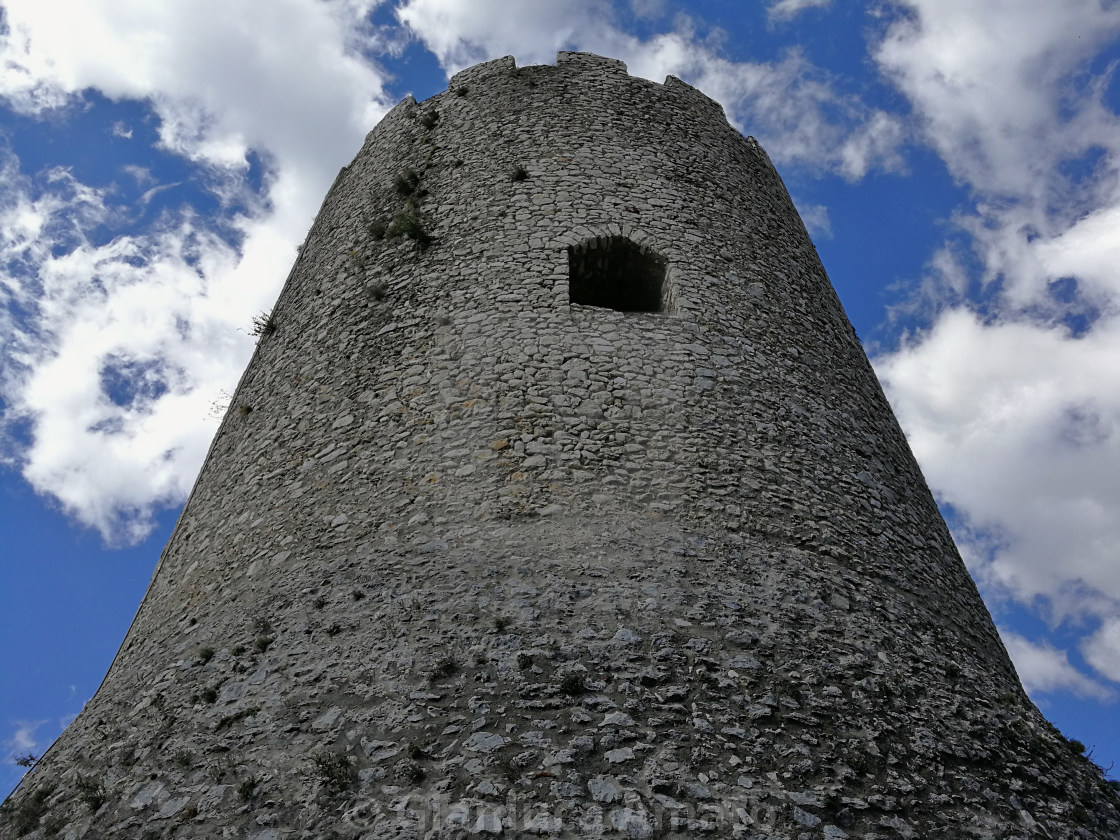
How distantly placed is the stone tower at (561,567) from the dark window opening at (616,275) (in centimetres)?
3

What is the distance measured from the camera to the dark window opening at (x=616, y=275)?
6.88 meters

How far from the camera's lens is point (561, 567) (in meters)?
4.82

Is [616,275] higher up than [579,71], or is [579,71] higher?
[579,71]

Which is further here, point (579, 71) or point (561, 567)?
point (579, 71)

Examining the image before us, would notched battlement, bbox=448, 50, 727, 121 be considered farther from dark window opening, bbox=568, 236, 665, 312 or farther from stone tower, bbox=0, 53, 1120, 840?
dark window opening, bbox=568, 236, 665, 312

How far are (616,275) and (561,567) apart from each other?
3.09 m

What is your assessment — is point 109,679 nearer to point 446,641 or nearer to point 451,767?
point 446,641

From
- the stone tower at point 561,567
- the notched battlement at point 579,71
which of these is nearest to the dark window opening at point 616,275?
the stone tower at point 561,567

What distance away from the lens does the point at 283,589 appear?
528 centimetres

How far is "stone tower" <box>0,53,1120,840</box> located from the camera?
12.5 ft

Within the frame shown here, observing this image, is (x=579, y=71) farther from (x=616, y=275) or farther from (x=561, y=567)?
(x=561, y=567)

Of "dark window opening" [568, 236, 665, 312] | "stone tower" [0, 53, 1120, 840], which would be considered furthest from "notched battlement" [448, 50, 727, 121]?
"dark window opening" [568, 236, 665, 312]

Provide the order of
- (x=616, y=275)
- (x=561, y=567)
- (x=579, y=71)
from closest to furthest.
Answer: (x=561, y=567) → (x=616, y=275) → (x=579, y=71)

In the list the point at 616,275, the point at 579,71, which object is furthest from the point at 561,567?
the point at 579,71
